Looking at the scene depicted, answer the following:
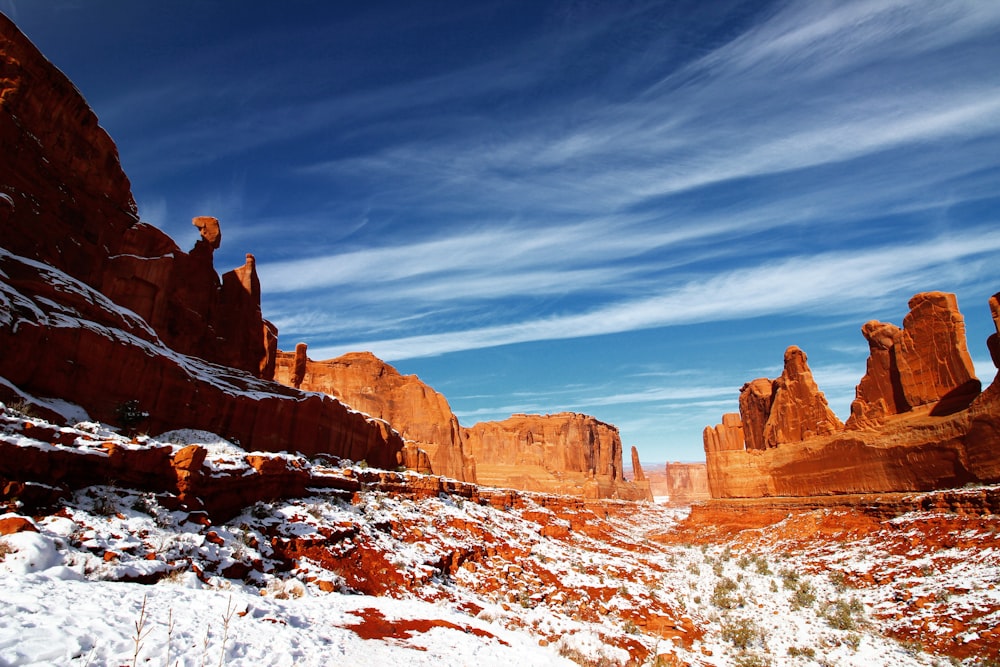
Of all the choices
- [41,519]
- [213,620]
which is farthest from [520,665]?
[41,519]

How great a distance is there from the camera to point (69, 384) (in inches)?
577

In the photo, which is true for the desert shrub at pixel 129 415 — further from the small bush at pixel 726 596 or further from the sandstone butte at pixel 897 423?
the sandstone butte at pixel 897 423

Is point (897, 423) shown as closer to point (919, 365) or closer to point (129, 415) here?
point (919, 365)

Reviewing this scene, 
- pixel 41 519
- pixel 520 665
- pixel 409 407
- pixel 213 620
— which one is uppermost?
pixel 409 407

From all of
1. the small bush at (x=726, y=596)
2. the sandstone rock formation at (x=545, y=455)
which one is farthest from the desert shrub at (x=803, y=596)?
the sandstone rock formation at (x=545, y=455)

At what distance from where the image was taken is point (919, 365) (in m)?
35.9

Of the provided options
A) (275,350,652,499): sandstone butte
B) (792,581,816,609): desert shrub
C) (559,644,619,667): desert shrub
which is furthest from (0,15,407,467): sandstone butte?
(792,581,816,609): desert shrub

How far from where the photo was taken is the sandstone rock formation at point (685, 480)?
16625 centimetres

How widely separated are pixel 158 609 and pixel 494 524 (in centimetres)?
2226

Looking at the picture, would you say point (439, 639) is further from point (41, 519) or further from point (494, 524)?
point (494, 524)

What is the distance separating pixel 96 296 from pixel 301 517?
1018cm

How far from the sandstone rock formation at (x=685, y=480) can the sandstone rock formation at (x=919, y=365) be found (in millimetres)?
132441

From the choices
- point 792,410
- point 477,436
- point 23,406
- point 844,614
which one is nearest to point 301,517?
point 23,406

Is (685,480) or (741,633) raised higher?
(685,480)
